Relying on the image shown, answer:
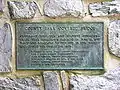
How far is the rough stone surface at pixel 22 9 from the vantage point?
2634 millimetres

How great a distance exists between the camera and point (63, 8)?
8.66ft

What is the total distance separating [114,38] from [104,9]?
0.22 meters

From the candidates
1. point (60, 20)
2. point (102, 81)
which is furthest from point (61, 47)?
point (102, 81)

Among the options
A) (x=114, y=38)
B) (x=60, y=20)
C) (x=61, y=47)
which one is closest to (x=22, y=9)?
(x=60, y=20)

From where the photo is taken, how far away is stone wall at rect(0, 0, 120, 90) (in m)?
2.63

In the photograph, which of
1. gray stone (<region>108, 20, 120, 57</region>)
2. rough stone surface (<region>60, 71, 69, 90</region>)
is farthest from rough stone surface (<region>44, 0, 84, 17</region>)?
rough stone surface (<region>60, 71, 69, 90</region>)

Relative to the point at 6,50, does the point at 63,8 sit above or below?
above

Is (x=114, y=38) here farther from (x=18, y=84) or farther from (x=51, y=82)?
(x=18, y=84)

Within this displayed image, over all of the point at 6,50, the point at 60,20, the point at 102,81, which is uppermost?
the point at 60,20

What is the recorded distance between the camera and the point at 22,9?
8.66ft

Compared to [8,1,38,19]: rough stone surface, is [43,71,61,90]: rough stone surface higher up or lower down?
lower down

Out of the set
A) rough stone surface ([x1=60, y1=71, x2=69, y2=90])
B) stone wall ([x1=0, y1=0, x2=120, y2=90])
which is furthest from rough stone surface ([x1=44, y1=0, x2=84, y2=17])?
rough stone surface ([x1=60, y1=71, x2=69, y2=90])

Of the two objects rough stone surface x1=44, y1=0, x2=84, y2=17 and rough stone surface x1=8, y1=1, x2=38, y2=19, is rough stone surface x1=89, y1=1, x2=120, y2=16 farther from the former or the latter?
rough stone surface x1=8, y1=1, x2=38, y2=19

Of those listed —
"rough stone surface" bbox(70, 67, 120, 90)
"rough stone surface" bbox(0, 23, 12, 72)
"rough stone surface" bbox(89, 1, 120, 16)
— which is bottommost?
"rough stone surface" bbox(70, 67, 120, 90)
